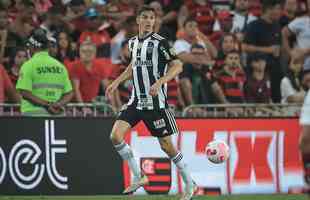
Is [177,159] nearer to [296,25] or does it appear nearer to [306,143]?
[306,143]

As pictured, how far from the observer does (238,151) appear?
16188mm

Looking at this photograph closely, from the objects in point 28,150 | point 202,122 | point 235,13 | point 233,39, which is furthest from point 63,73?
point 235,13

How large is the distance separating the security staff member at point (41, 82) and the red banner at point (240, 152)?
54.1 inches

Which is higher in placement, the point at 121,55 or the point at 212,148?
the point at 121,55

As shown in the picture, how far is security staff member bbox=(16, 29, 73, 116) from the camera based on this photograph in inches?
603

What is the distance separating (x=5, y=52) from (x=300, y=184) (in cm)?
596

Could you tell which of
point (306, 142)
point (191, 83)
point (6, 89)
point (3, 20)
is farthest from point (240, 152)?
point (306, 142)

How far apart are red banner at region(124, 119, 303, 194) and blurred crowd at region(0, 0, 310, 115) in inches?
48.2

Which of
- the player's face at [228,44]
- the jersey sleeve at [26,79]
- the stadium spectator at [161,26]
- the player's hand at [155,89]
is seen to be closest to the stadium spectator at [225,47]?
the player's face at [228,44]

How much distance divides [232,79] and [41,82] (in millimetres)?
4189

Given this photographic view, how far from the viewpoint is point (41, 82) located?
15.4m

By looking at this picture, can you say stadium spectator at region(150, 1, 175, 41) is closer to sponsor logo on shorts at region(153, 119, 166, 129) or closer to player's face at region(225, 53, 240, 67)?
player's face at region(225, 53, 240, 67)

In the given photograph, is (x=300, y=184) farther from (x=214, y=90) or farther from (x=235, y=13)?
(x=235, y=13)

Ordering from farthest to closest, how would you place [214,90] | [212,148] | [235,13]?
[235,13] < [214,90] < [212,148]
